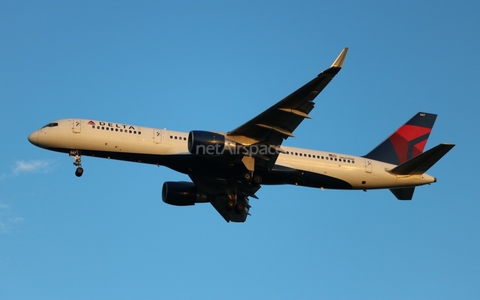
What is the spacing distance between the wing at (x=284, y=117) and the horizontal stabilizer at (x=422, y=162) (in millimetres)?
8586

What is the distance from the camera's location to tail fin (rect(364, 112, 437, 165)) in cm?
5262

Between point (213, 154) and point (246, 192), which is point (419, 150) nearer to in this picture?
point (246, 192)

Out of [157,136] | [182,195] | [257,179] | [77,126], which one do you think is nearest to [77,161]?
[77,126]

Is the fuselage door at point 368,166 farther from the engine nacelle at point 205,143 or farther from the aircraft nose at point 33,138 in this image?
the aircraft nose at point 33,138

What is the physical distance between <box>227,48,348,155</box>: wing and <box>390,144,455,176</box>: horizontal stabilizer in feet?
28.2

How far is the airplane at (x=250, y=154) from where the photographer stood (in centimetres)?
4481

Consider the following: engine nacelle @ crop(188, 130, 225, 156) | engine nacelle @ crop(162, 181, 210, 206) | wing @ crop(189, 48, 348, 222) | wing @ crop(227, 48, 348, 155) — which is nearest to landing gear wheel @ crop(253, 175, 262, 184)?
wing @ crop(189, 48, 348, 222)

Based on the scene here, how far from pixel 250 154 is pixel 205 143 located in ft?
10.5

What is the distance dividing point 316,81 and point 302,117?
3770mm

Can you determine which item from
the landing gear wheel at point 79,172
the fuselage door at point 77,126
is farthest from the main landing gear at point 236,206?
the fuselage door at point 77,126

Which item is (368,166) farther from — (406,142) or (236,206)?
(236,206)

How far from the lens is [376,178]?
49969mm

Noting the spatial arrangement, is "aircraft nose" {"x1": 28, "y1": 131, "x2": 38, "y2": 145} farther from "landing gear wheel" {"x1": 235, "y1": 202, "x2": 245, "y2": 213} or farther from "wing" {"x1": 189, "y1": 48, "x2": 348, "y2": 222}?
"landing gear wheel" {"x1": 235, "y1": 202, "x2": 245, "y2": 213}

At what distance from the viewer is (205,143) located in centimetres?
4478
